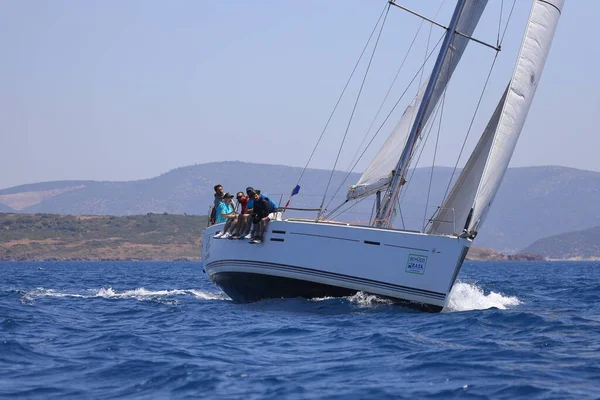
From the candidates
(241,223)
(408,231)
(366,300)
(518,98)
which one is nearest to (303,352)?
(366,300)

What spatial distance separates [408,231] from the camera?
1697cm

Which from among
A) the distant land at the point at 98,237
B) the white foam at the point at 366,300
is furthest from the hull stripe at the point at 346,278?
the distant land at the point at 98,237

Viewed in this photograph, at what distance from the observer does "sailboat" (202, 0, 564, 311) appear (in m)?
16.4

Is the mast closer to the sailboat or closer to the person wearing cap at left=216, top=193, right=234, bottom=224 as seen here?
the sailboat

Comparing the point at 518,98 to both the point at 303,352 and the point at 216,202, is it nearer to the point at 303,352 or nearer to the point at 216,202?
the point at 303,352

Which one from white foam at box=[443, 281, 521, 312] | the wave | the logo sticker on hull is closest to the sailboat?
the logo sticker on hull

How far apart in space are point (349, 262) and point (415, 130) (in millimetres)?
3124

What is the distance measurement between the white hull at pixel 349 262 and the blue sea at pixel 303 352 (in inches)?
13.4

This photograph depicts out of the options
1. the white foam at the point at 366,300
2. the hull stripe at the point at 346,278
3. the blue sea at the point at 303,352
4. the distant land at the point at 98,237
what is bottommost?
the distant land at the point at 98,237

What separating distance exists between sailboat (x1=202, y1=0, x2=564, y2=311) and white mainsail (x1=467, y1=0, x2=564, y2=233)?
0.06 feet

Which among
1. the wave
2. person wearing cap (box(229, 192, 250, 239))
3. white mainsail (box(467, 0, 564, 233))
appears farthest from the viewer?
the wave

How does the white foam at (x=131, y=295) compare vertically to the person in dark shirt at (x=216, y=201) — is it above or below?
below

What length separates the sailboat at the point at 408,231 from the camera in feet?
53.9

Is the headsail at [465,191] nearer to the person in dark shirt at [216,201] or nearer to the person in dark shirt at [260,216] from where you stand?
the person in dark shirt at [260,216]
